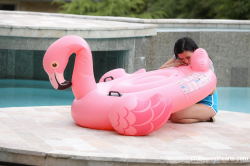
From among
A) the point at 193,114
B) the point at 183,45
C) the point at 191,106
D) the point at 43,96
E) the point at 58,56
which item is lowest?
the point at 43,96

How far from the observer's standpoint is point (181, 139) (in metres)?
4.84

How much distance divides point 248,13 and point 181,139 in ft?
49.1

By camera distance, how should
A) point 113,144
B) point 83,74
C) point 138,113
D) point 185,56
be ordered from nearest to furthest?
1. point 113,144
2. point 138,113
3. point 83,74
4. point 185,56

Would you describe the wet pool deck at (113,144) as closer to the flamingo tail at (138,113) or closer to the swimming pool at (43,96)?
the flamingo tail at (138,113)

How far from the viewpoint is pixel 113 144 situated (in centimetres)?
448

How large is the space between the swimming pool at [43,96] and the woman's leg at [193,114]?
317 cm

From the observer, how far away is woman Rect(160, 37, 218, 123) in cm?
543

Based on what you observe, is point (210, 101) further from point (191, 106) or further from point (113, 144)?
point (113, 144)

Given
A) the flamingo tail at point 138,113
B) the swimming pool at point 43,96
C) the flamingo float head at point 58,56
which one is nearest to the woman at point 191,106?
the flamingo tail at point 138,113

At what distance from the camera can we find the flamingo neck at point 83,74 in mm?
5039

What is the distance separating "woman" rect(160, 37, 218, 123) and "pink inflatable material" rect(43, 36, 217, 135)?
0.14 m

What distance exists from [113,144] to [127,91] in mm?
872

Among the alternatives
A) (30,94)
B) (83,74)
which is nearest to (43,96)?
(30,94)

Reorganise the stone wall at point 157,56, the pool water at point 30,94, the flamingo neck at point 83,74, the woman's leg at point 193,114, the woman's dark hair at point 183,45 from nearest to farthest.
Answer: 1. the flamingo neck at point 83,74
2. the woman's dark hair at point 183,45
3. the woman's leg at point 193,114
4. the pool water at point 30,94
5. the stone wall at point 157,56
